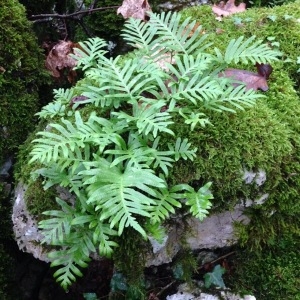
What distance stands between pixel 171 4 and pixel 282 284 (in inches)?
108

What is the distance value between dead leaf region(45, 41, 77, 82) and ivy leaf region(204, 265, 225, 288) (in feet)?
6.72

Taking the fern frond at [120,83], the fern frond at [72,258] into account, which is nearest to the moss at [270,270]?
the fern frond at [72,258]

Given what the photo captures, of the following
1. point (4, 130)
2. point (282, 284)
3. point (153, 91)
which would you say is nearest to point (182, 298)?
point (282, 284)

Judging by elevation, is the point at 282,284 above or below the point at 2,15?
below

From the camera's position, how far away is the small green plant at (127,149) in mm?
2184

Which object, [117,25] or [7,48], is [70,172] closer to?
[7,48]

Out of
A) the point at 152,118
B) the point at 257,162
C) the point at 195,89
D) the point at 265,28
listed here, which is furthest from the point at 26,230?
the point at 265,28

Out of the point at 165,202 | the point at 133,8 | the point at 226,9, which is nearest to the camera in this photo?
the point at 165,202

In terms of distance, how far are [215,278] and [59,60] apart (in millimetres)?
2219

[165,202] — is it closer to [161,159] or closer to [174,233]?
[161,159]

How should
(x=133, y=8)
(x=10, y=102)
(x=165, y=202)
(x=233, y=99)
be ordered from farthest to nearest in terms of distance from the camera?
(x=133, y=8)
(x=10, y=102)
(x=233, y=99)
(x=165, y=202)

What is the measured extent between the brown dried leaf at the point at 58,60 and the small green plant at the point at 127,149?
883 millimetres

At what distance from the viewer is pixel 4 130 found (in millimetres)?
3150

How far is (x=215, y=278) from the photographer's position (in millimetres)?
2764
